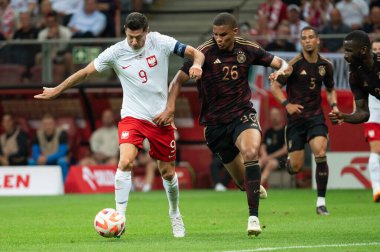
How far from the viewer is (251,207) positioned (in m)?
11.3

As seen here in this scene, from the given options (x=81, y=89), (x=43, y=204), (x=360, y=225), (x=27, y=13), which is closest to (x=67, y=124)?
(x=81, y=89)

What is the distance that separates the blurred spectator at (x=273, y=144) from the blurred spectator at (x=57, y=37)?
4735 millimetres

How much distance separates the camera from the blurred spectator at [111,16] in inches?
1014

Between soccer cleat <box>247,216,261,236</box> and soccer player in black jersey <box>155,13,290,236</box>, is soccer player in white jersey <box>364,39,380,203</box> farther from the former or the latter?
soccer cleat <box>247,216,261,236</box>

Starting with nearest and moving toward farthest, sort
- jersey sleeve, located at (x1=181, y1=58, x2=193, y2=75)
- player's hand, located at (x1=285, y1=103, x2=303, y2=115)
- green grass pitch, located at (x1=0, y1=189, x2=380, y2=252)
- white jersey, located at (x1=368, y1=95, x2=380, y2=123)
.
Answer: green grass pitch, located at (x1=0, y1=189, x2=380, y2=252), jersey sleeve, located at (x1=181, y1=58, x2=193, y2=75), player's hand, located at (x1=285, y1=103, x2=303, y2=115), white jersey, located at (x1=368, y1=95, x2=380, y2=123)

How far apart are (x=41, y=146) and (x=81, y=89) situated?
5.75ft

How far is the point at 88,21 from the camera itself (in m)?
26.1

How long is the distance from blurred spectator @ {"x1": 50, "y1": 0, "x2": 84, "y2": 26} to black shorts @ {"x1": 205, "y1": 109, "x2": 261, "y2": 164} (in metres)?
14.4

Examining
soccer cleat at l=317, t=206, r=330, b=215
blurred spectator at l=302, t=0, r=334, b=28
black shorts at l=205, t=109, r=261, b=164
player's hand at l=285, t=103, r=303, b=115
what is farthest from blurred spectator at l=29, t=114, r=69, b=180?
black shorts at l=205, t=109, r=261, b=164

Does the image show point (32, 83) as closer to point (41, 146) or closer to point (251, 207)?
point (41, 146)

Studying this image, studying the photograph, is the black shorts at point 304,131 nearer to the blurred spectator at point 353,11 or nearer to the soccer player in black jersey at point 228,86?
the soccer player in black jersey at point 228,86

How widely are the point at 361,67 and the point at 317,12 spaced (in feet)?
39.4

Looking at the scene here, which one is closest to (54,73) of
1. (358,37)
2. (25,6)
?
(25,6)

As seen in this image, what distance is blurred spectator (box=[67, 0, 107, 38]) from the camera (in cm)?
2569
